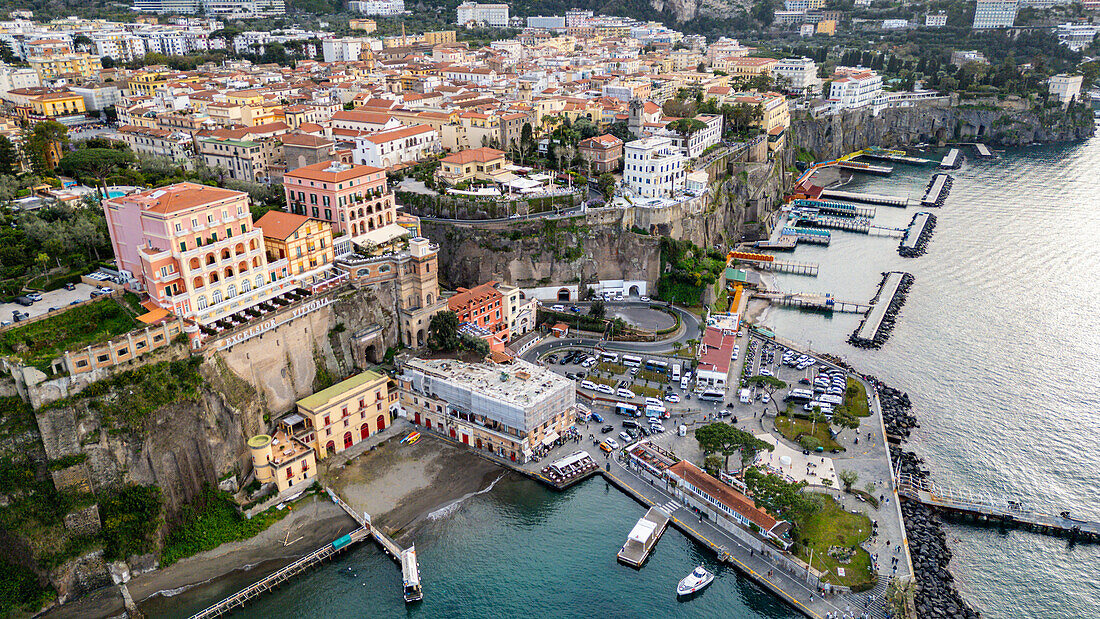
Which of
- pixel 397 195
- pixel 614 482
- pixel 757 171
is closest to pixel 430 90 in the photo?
pixel 397 195

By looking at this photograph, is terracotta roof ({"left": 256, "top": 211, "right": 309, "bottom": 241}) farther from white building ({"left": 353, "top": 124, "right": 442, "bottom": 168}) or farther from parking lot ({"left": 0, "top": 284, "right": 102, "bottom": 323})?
white building ({"left": 353, "top": 124, "right": 442, "bottom": 168})

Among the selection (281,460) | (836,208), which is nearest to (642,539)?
(281,460)

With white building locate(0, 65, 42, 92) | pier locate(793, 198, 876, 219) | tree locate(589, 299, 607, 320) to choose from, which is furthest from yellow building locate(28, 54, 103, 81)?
pier locate(793, 198, 876, 219)

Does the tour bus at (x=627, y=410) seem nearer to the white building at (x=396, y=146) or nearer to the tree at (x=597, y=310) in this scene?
the tree at (x=597, y=310)

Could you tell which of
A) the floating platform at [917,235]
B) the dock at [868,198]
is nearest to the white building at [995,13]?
the dock at [868,198]

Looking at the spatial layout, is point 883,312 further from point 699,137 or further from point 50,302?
point 50,302

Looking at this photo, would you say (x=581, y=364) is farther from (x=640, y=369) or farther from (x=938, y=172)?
(x=938, y=172)
